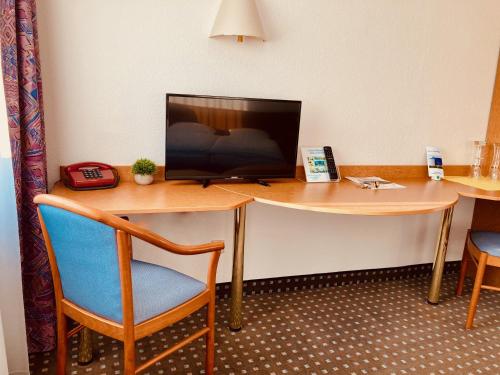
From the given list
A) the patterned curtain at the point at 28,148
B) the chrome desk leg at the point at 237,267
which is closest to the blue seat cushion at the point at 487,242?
the chrome desk leg at the point at 237,267

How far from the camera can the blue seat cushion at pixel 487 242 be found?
91.1 inches

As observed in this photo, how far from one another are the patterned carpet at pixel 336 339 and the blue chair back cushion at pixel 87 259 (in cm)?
60

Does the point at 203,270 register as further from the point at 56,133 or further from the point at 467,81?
the point at 467,81

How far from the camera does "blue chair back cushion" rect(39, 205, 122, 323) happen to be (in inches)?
51.6

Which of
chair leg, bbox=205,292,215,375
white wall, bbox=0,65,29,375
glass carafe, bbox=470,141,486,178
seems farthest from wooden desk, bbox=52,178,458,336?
glass carafe, bbox=470,141,486,178

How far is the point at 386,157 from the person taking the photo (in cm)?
276

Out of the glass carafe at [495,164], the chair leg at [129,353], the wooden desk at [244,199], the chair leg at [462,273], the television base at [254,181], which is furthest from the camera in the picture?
the glass carafe at [495,164]

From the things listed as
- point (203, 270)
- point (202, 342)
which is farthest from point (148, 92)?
point (202, 342)

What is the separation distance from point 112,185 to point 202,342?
35.6 inches

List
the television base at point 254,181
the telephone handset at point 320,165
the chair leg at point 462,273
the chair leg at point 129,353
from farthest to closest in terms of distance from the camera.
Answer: the chair leg at point 462,273 < the telephone handset at point 320,165 < the television base at point 254,181 < the chair leg at point 129,353

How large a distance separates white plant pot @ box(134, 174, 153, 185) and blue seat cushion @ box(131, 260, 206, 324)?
0.54 metres

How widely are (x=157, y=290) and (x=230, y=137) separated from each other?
37.1 inches

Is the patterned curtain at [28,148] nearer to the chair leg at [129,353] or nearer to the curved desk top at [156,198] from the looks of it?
the curved desk top at [156,198]

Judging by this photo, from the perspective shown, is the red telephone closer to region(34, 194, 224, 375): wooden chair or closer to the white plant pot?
the white plant pot
